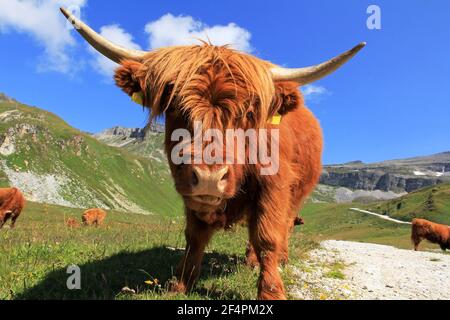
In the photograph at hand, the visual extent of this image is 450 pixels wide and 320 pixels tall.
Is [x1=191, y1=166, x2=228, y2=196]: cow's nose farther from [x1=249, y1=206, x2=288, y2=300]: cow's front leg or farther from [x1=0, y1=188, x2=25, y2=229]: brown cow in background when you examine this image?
[x1=0, y1=188, x2=25, y2=229]: brown cow in background

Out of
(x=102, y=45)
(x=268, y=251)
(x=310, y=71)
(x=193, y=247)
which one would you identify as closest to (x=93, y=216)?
(x=193, y=247)

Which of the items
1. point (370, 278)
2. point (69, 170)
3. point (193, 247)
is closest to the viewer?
point (193, 247)

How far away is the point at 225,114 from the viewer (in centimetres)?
469

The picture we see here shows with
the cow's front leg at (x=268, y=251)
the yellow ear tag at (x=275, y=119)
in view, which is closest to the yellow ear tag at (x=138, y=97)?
the yellow ear tag at (x=275, y=119)

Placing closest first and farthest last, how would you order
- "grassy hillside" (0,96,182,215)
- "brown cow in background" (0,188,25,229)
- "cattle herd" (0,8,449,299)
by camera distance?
"cattle herd" (0,8,449,299) → "brown cow in background" (0,188,25,229) → "grassy hillside" (0,96,182,215)

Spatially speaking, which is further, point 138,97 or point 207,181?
point 138,97

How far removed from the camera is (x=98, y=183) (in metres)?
138

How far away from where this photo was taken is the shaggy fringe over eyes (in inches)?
186

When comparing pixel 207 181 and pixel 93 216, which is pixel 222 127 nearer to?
pixel 207 181

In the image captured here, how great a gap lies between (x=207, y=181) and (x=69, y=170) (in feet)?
432

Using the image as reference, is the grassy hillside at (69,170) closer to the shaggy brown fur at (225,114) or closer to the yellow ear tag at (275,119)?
the shaggy brown fur at (225,114)

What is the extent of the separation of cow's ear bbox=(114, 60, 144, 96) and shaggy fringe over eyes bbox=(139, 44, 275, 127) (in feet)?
0.17

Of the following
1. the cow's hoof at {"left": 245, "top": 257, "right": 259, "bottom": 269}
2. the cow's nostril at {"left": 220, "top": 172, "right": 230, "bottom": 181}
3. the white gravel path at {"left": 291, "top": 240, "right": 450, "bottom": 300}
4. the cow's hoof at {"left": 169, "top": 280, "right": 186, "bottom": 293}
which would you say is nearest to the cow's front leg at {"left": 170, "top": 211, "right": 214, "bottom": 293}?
the cow's hoof at {"left": 169, "top": 280, "right": 186, "bottom": 293}

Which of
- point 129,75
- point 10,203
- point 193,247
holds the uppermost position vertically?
point 129,75
